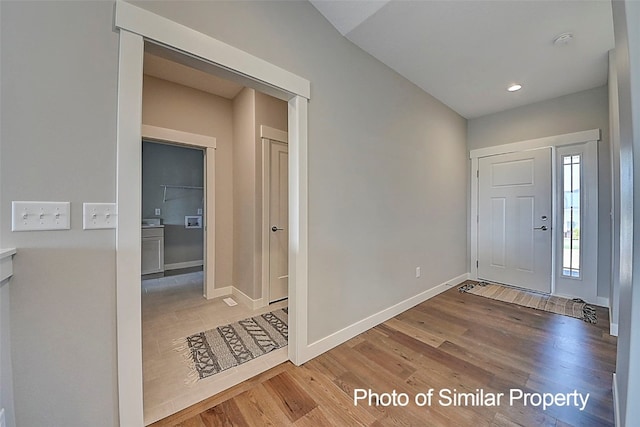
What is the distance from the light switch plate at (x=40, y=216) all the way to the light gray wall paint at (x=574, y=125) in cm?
482

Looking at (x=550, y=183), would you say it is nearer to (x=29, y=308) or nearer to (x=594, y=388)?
(x=594, y=388)

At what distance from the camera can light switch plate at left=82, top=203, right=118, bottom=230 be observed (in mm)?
1116

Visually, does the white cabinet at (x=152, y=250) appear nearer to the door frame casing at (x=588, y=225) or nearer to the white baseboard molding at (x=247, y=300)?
the white baseboard molding at (x=247, y=300)

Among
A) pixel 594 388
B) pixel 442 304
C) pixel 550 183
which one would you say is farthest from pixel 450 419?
pixel 550 183

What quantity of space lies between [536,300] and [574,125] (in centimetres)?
230

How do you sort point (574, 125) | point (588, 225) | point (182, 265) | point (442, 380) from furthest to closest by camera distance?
1. point (182, 265)
2. point (574, 125)
3. point (588, 225)
4. point (442, 380)

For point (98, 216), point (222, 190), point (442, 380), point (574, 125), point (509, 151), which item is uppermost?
point (574, 125)

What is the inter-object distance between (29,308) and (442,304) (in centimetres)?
345

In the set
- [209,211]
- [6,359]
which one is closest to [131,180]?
[6,359]

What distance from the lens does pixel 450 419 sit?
137 centimetres

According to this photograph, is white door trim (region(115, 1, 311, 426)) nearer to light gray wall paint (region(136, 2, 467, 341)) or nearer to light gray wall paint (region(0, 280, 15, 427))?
light gray wall paint (region(136, 2, 467, 341))

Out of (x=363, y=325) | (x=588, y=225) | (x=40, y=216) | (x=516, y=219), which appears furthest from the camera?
(x=516, y=219)

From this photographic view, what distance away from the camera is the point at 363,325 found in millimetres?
2342

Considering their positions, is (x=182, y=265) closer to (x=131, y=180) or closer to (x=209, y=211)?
(x=209, y=211)
